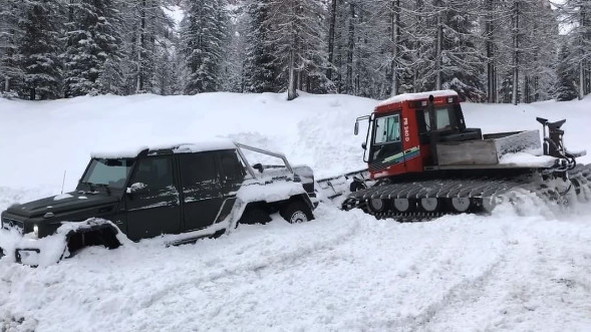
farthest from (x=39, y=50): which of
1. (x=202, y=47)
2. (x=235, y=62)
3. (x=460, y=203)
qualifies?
(x=460, y=203)

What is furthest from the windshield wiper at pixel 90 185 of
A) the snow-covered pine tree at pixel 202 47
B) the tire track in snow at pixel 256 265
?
the snow-covered pine tree at pixel 202 47

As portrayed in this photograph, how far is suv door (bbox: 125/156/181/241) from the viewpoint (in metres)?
7.91

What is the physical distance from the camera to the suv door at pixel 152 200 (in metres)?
7.91

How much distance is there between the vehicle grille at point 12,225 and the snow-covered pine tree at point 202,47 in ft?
109

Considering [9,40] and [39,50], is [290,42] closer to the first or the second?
[39,50]

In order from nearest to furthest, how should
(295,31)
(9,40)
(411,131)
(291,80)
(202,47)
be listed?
(411,131)
(295,31)
(291,80)
(9,40)
(202,47)

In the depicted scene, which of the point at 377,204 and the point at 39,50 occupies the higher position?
the point at 39,50

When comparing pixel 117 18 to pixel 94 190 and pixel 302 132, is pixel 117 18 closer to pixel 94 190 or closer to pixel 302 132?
pixel 302 132

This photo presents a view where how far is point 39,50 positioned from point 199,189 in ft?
96.2

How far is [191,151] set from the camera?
873cm

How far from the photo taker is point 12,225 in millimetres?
7555

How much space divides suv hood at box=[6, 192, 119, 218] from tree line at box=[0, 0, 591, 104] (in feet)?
71.5

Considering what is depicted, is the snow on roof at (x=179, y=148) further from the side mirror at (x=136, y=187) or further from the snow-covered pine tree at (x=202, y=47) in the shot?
the snow-covered pine tree at (x=202, y=47)

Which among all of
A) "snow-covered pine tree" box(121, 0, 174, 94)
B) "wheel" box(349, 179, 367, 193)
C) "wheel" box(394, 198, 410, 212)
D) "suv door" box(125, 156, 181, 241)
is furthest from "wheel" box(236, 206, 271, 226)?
"snow-covered pine tree" box(121, 0, 174, 94)
